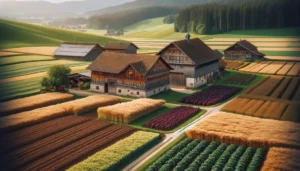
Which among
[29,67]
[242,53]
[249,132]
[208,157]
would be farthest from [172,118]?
[242,53]

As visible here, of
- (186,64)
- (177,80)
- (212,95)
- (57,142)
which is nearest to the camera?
Answer: (57,142)

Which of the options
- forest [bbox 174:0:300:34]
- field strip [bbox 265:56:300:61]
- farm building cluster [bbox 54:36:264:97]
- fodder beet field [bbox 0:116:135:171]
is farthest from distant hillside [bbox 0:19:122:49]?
fodder beet field [bbox 0:116:135:171]

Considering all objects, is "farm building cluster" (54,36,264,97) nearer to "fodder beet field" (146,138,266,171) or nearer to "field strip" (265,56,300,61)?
"fodder beet field" (146,138,266,171)

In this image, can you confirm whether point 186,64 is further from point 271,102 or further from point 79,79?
point 79,79

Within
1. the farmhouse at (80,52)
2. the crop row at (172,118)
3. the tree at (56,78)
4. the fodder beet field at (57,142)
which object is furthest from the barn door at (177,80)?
the farmhouse at (80,52)

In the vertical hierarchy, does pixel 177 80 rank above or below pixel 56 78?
below

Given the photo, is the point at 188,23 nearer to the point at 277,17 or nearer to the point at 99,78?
the point at 277,17

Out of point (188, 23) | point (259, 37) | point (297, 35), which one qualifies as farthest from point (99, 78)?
point (188, 23)
